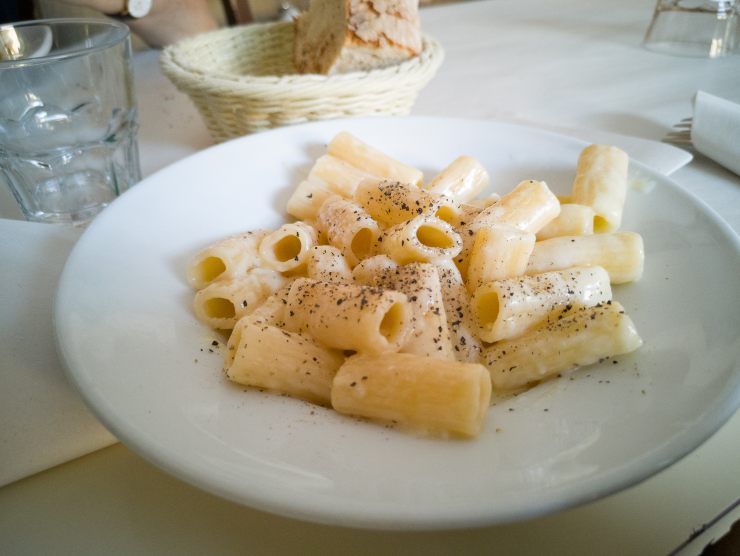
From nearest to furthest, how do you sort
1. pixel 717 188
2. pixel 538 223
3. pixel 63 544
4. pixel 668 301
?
pixel 63 544 < pixel 668 301 < pixel 538 223 < pixel 717 188

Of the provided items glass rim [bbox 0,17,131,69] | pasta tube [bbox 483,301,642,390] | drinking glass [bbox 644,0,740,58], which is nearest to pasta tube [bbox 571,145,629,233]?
pasta tube [bbox 483,301,642,390]

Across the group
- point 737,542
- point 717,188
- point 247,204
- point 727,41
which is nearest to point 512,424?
point 737,542

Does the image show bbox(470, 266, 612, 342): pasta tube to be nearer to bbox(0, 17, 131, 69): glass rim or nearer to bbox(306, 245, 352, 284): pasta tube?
bbox(306, 245, 352, 284): pasta tube

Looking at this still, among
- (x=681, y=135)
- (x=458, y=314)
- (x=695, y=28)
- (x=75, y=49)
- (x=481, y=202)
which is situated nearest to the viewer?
(x=458, y=314)

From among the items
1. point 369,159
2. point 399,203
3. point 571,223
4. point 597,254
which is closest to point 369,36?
point 369,159

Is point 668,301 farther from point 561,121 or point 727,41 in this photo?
point 727,41

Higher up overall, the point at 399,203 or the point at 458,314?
the point at 399,203

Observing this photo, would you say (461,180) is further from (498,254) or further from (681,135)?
(681,135)

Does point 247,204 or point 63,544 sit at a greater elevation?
point 247,204
